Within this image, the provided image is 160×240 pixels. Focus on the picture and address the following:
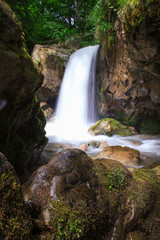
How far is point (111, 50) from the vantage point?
809 cm

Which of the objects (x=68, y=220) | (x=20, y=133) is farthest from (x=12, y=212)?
(x=20, y=133)

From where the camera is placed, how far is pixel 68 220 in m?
1.44

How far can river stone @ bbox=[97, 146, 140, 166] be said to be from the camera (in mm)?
4270

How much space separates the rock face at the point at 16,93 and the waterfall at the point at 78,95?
21.2ft

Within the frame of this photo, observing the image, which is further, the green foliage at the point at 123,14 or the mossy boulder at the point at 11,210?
the green foliage at the point at 123,14

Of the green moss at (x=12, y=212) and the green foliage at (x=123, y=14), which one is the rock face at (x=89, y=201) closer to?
the green moss at (x=12, y=212)

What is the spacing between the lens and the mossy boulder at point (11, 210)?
1106 mm

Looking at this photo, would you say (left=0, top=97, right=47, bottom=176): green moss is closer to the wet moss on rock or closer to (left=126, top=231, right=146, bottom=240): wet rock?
the wet moss on rock

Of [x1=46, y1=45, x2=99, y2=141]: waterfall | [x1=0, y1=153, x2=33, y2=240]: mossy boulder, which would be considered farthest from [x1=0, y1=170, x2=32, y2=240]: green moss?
[x1=46, y1=45, x2=99, y2=141]: waterfall

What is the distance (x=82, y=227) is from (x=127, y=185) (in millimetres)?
844

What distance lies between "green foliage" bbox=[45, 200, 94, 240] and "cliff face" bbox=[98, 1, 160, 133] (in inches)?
210

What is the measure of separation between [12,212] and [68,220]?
1.74 ft

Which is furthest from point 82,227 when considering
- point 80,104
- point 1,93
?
point 80,104

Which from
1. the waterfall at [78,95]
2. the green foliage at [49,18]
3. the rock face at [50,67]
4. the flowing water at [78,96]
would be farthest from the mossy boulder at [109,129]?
the green foliage at [49,18]
